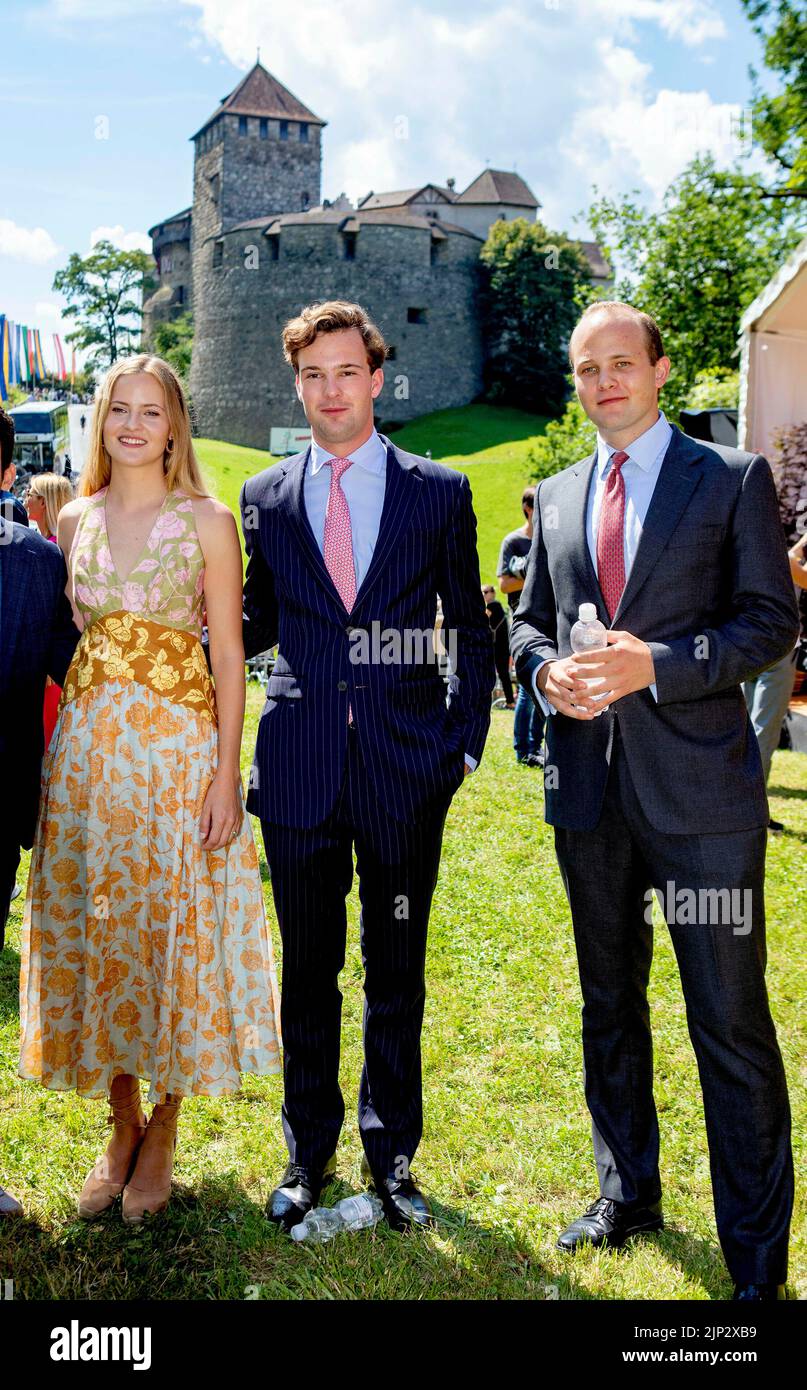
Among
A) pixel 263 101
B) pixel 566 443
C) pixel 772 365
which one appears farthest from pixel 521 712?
pixel 263 101

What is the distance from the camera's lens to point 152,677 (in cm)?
336

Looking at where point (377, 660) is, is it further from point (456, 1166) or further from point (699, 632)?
point (456, 1166)

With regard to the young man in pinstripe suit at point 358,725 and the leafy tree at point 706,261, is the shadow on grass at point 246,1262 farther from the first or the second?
the leafy tree at point 706,261

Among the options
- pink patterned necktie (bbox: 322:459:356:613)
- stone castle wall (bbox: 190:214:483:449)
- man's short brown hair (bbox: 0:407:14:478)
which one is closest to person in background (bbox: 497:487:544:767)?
pink patterned necktie (bbox: 322:459:356:613)

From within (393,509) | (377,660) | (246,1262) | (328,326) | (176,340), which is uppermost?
(176,340)

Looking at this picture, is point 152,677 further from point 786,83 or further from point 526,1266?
point 786,83

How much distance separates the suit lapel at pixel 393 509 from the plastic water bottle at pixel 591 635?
60cm

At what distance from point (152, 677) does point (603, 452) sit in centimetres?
151

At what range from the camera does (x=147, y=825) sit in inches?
132

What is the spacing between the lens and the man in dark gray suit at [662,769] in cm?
294

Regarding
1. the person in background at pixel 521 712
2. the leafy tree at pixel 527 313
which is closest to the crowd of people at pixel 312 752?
the person in background at pixel 521 712

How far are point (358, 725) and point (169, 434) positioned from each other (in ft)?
3.67
